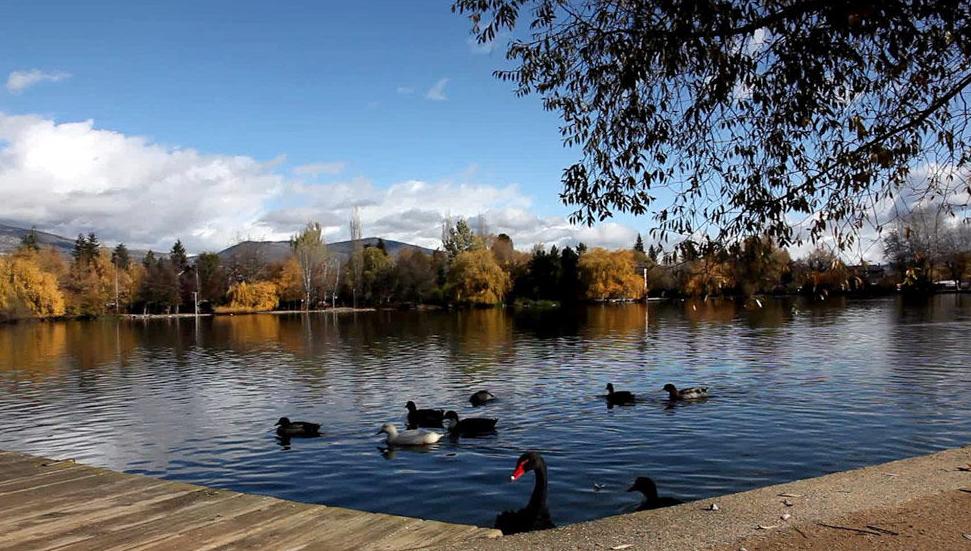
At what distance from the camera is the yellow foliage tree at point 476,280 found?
11281 centimetres

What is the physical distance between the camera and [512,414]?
1934 centimetres

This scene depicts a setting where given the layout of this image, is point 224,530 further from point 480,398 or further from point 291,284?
point 291,284

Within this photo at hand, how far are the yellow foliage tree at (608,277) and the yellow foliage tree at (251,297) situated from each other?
52.1 metres

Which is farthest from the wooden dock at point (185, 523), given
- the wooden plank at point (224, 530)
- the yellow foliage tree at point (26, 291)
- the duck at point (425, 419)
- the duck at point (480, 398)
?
the yellow foliage tree at point (26, 291)

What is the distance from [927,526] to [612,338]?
124ft

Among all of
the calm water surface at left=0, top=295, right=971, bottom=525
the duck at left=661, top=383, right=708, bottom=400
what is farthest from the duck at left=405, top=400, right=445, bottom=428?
the duck at left=661, top=383, right=708, bottom=400

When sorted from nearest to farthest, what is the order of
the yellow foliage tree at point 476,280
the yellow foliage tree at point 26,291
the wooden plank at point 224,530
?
the wooden plank at point 224,530
the yellow foliage tree at point 26,291
the yellow foliage tree at point 476,280

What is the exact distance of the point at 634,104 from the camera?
8.48m

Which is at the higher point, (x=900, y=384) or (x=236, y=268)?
(x=236, y=268)

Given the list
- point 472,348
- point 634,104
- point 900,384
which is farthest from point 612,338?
point 634,104

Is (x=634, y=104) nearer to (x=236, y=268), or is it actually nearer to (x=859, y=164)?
(x=859, y=164)

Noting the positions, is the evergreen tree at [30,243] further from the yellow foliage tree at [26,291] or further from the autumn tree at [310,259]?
the autumn tree at [310,259]

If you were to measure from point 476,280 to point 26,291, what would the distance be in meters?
61.1

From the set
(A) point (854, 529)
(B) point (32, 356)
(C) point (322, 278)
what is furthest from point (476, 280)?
(A) point (854, 529)
